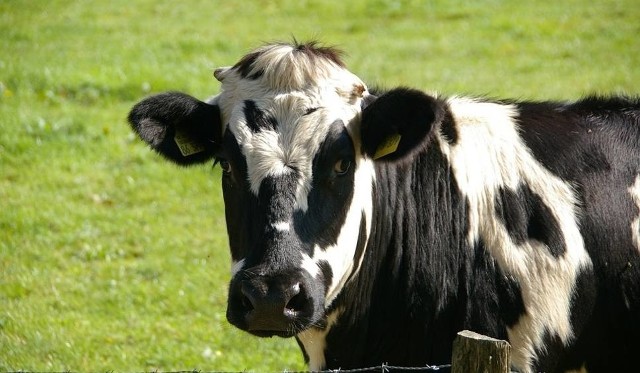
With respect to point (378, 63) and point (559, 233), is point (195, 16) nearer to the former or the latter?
point (378, 63)

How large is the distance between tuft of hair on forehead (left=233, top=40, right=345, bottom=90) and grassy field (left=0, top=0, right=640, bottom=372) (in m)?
3.07

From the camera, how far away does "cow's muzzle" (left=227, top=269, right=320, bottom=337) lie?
13.8ft

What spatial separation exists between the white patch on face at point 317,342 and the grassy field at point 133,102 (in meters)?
2.29

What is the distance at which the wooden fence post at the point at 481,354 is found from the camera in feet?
11.4

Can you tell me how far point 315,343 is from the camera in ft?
16.6

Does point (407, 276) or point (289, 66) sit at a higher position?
point (289, 66)

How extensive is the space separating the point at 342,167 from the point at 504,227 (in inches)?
34.9

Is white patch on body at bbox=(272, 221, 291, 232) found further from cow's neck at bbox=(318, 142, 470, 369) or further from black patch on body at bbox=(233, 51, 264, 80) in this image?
black patch on body at bbox=(233, 51, 264, 80)

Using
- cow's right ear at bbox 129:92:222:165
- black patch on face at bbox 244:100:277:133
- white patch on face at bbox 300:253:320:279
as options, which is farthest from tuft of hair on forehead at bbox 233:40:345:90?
white patch on face at bbox 300:253:320:279

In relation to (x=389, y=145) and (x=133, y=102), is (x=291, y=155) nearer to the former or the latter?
(x=389, y=145)

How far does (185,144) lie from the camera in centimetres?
513

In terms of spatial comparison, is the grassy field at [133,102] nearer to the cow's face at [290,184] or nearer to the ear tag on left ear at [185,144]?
the ear tag on left ear at [185,144]

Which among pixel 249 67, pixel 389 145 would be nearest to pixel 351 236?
pixel 389 145

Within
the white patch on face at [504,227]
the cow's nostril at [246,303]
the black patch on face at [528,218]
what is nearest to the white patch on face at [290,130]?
the cow's nostril at [246,303]
